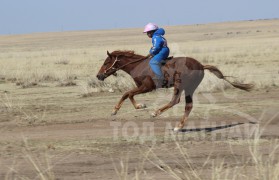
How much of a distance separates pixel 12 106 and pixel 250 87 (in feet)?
22.9

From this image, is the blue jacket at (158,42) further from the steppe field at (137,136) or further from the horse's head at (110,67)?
the steppe field at (137,136)

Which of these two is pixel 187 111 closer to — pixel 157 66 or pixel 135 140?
pixel 157 66

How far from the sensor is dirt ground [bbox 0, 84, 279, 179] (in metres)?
7.52

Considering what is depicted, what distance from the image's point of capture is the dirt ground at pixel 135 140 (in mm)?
7517

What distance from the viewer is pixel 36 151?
30.4 feet

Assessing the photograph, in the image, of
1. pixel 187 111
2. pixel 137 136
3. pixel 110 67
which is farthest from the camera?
pixel 110 67

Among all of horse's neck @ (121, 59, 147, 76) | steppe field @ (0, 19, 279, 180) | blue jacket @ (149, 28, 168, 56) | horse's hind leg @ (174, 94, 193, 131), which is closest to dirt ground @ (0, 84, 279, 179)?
steppe field @ (0, 19, 279, 180)

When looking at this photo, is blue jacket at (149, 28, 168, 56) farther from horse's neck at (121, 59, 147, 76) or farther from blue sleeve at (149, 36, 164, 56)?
horse's neck at (121, 59, 147, 76)

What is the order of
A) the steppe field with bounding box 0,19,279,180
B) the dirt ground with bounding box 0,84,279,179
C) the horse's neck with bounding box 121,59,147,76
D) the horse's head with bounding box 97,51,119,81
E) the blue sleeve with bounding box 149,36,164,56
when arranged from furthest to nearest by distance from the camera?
1. the horse's head with bounding box 97,51,119,81
2. the horse's neck with bounding box 121,59,147,76
3. the blue sleeve with bounding box 149,36,164,56
4. the dirt ground with bounding box 0,84,279,179
5. the steppe field with bounding box 0,19,279,180

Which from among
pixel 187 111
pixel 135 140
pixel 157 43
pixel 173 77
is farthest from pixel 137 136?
pixel 157 43

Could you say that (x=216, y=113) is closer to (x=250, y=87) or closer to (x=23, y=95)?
(x=250, y=87)

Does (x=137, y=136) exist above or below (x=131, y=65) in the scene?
below

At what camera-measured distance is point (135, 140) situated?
10.3 m

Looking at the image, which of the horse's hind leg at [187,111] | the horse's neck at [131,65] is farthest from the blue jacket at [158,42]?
the horse's hind leg at [187,111]
